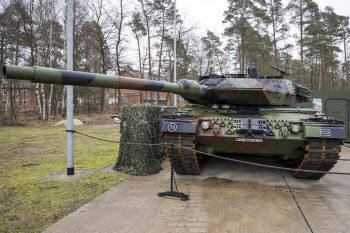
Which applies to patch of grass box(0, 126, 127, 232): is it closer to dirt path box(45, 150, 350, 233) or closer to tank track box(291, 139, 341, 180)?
dirt path box(45, 150, 350, 233)

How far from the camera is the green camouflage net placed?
20.6 feet

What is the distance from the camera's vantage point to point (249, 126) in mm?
5340

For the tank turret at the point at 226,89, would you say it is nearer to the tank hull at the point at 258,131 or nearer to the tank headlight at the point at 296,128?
the tank hull at the point at 258,131

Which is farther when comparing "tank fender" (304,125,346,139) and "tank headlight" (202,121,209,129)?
"tank headlight" (202,121,209,129)

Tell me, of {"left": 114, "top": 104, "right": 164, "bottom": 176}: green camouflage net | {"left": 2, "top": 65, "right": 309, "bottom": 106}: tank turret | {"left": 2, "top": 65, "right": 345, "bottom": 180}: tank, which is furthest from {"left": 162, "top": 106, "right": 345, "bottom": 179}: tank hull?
{"left": 114, "top": 104, "right": 164, "bottom": 176}: green camouflage net

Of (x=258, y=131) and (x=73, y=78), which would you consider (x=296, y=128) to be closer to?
(x=258, y=131)

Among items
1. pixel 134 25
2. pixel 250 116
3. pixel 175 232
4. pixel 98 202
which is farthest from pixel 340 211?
pixel 134 25

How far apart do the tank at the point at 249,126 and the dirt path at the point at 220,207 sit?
0.56 meters

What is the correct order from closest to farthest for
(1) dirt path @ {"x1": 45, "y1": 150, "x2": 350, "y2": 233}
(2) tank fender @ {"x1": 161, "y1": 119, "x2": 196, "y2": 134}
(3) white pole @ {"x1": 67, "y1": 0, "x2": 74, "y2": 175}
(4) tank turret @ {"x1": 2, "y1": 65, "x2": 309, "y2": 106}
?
(1) dirt path @ {"x1": 45, "y1": 150, "x2": 350, "y2": 233}
(4) tank turret @ {"x1": 2, "y1": 65, "x2": 309, "y2": 106}
(2) tank fender @ {"x1": 161, "y1": 119, "x2": 196, "y2": 134}
(3) white pole @ {"x1": 67, "y1": 0, "x2": 74, "y2": 175}

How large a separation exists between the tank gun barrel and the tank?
19.2 inches

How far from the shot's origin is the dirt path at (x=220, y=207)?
3.69 m

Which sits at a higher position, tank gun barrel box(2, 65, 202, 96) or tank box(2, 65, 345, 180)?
tank gun barrel box(2, 65, 202, 96)

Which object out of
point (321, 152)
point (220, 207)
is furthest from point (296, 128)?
point (220, 207)

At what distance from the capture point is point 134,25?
82.0 ft
